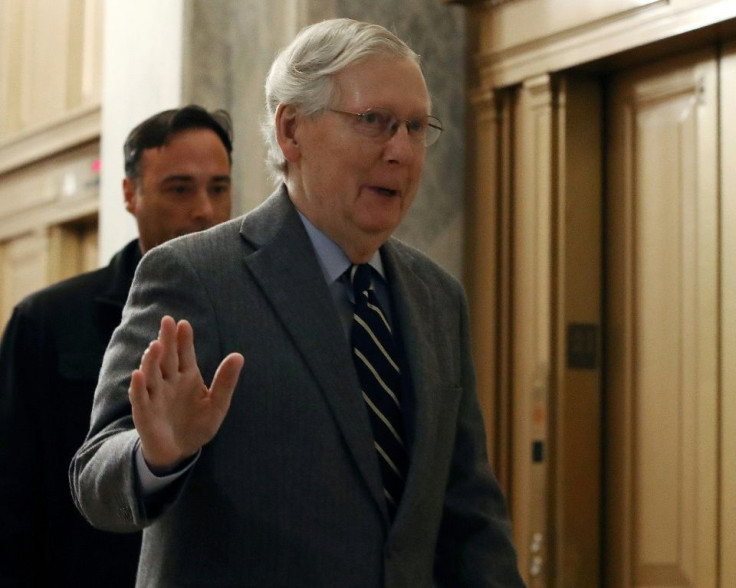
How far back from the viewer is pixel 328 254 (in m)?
2.30

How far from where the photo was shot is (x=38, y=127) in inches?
273

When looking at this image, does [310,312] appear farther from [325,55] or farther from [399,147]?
[325,55]

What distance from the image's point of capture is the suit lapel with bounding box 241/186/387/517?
212 centimetres

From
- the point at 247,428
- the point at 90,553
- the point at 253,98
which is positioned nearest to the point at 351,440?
the point at 247,428

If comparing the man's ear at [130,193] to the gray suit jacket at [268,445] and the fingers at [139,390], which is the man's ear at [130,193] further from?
the fingers at [139,390]

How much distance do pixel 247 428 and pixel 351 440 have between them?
17 cm

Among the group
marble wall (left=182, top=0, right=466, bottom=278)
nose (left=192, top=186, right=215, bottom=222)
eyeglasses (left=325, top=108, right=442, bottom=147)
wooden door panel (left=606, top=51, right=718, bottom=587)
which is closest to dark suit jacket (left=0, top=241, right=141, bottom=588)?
nose (left=192, top=186, right=215, bottom=222)

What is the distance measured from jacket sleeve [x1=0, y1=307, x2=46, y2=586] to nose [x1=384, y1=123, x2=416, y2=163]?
4.03 feet

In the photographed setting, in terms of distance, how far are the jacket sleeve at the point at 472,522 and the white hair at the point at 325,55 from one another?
60cm

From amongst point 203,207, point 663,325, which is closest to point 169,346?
point 203,207

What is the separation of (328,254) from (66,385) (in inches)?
41.3

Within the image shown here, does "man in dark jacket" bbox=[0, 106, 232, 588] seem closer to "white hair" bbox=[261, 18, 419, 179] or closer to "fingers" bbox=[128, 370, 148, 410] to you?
"white hair" bbox=[261, 18, 419, 179]

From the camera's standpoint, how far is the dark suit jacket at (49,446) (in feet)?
9.86

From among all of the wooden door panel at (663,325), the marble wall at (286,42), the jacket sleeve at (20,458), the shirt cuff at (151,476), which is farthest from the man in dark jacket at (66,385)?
the wooden door panel at (663,325)
